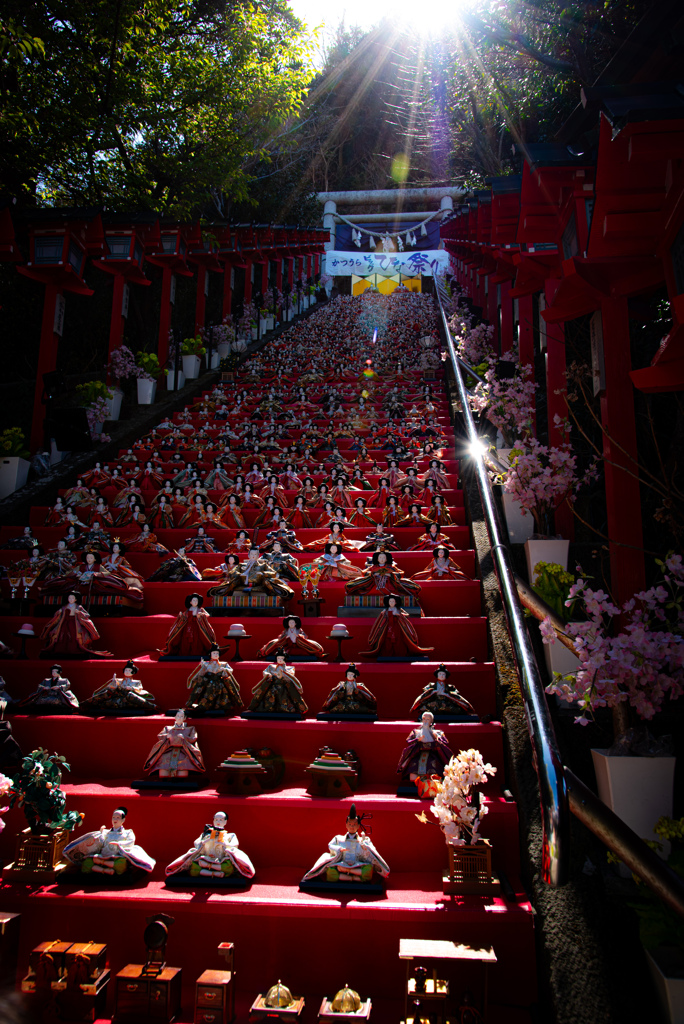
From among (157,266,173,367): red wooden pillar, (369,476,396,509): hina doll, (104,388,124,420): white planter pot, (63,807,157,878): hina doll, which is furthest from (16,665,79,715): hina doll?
(157,266,173,367): red wooden pillar

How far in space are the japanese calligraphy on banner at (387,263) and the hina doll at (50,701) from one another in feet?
99.7

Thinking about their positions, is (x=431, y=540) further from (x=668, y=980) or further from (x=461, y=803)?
(x=668, y=980)

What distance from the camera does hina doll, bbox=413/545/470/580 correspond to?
6148 mm

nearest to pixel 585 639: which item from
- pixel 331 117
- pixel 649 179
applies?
pixel 649 179

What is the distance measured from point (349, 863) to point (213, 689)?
162cm

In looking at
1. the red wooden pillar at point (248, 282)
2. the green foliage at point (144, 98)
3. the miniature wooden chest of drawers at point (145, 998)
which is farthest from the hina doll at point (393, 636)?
the red wooden pillar at point (248, 282)

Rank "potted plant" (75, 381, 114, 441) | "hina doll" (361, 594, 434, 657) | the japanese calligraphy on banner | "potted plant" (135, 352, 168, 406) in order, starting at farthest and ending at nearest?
the japanese calligraphy on banner < "potted plant" (135, 352, 168, 406) < "potted plant" (75, 381, 114, 441) < "hina doll" (361, 594, 434, 657)

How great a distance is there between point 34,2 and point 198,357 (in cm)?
671

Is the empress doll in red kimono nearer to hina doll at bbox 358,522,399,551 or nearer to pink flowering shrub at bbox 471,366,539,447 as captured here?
hina doll at bbox 358,522,399,551

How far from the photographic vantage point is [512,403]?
261 inches

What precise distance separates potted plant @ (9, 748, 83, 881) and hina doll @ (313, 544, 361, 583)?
2.90 m

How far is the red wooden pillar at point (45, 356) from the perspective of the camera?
33.3 feet

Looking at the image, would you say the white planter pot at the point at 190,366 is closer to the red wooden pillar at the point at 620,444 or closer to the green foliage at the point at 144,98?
the green foliage at the point at 144,98

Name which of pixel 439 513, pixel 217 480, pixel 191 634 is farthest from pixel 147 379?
pixel 191 634
